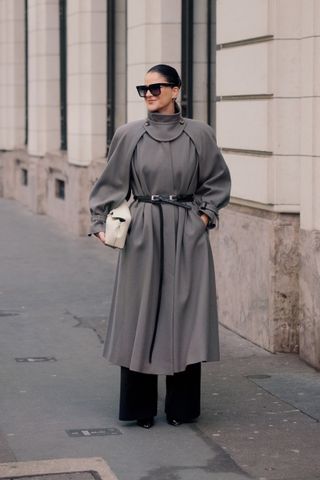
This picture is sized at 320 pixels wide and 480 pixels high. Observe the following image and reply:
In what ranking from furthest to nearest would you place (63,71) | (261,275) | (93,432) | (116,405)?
(63,71) < (261,275) < (116,405) < (93,432)

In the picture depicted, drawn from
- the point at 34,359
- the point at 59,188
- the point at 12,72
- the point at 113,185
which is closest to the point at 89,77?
the point at 59,188

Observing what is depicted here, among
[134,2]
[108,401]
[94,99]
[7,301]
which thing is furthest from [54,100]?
[108,401]

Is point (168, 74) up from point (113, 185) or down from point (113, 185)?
up

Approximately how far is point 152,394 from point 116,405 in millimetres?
562

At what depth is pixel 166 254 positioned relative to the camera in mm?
7539

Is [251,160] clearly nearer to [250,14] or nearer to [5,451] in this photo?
[250,14]

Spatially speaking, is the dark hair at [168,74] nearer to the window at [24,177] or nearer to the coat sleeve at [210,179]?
the coat sleeve at [210,179]

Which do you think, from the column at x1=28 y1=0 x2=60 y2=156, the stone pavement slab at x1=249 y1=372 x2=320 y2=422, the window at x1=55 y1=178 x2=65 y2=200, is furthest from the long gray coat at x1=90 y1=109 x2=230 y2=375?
the column at x1=28 y1=0 x2=60 y2=156

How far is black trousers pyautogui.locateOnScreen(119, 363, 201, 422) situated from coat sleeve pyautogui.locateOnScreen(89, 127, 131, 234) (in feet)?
2.82

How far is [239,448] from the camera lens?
23.2 feet

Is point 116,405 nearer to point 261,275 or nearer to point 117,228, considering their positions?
point 117,228

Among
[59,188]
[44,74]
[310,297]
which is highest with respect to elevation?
[44,74]

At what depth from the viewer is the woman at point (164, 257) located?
7.46 meters

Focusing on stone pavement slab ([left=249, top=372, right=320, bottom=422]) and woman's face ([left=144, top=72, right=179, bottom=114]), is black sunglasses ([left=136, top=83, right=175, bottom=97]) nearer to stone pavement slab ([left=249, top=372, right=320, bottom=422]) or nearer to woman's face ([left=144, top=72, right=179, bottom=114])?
woman's face ([left=144, top=72, right=179, bottom=114])
